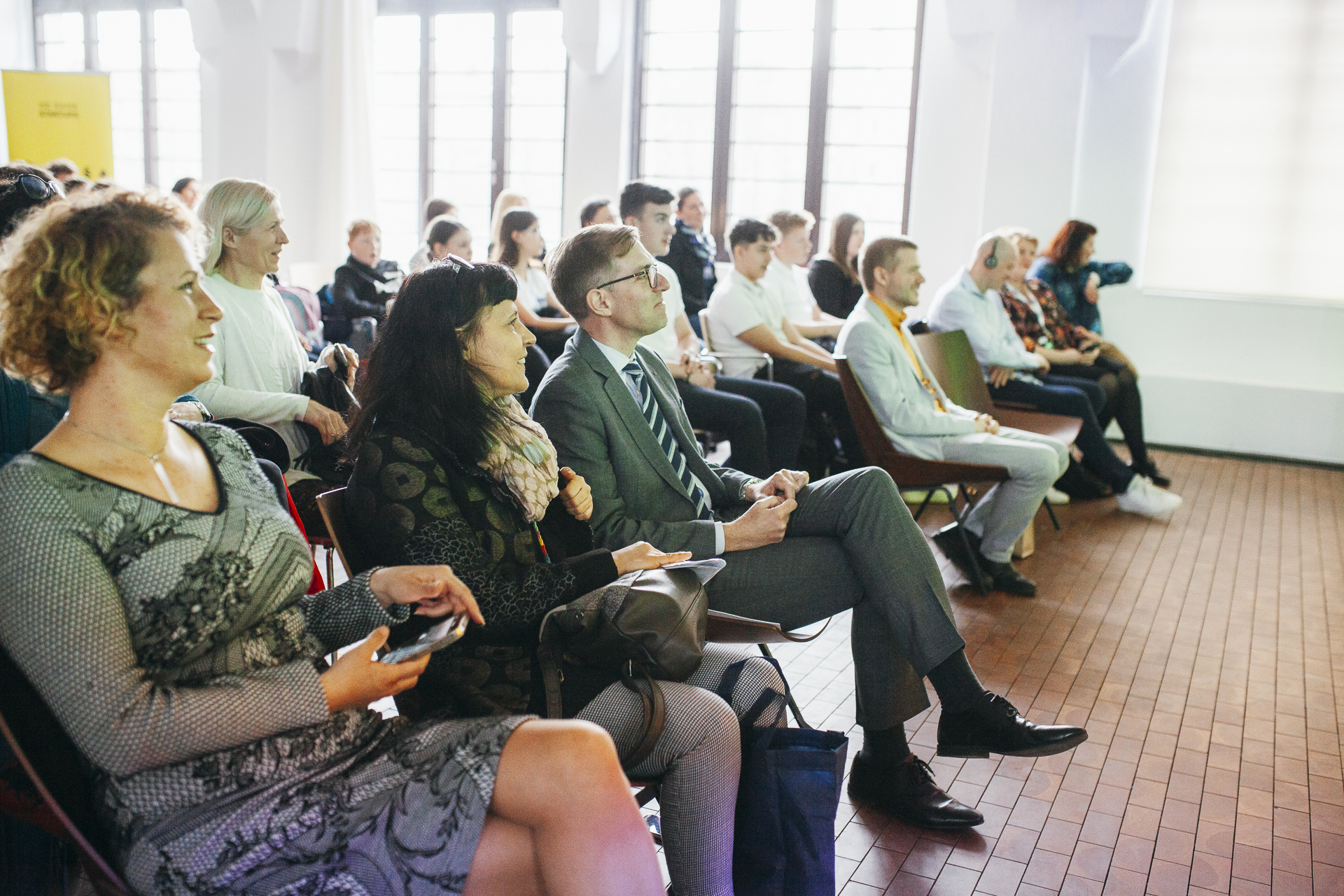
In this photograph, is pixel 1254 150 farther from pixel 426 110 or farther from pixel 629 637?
pixel 629 637

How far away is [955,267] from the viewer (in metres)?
8.03

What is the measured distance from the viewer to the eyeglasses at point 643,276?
2.48 metres

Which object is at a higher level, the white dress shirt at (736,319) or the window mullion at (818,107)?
the window mullion at (818,107)

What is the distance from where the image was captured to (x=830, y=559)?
92.6 inches


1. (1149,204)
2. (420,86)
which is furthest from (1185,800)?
(420,86)

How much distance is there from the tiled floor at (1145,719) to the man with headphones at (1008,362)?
0.30 meters

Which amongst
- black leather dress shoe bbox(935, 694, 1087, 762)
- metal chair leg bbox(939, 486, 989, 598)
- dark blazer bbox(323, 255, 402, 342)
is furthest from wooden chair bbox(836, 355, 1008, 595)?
dark blazer bbox(323, 255, 402, 342)

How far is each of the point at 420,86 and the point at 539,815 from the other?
942 centimetres

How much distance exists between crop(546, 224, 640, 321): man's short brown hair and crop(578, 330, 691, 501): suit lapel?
162 mm

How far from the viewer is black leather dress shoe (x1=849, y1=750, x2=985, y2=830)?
2.36 metres

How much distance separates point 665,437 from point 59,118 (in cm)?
751

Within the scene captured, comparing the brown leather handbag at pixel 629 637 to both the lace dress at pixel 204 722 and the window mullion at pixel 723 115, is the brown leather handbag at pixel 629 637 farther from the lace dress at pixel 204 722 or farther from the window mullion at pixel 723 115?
the window mullion at pixel 723 115

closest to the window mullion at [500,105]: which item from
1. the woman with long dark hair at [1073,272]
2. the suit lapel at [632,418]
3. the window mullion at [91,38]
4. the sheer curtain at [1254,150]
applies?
the window mullion at [91,38]

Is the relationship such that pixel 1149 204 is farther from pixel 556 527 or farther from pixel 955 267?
pixel 556 527
